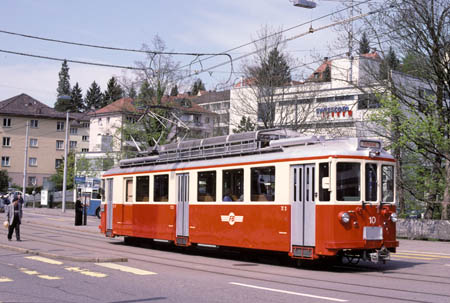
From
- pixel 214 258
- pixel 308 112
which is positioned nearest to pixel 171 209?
pixel 214 258

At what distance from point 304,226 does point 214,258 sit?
4.45 m

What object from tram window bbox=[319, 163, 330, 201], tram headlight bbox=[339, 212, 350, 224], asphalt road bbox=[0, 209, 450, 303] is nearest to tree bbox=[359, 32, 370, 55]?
asphalt road bbox=[0, 209, 450, 303]

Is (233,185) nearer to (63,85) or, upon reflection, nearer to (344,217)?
(344,217)

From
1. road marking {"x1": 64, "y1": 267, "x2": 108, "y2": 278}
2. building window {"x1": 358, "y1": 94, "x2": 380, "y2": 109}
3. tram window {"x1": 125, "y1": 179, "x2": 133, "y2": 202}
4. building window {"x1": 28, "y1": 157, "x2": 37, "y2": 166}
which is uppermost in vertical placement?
building window {"x1": 28, "y1": 157, "x2": 37, "y2": 166}

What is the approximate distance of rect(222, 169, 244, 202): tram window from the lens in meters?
16.7

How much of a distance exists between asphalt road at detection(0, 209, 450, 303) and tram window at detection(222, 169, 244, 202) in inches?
68.2

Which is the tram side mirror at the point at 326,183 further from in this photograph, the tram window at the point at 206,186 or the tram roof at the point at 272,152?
the tram window at the point at 206,186

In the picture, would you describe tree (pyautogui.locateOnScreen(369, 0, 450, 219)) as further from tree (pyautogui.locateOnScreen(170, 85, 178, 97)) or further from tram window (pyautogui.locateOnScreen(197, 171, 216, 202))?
tree (pyautogui.locateOnScreen(170, 85, 178, 97))

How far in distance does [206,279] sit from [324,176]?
3.79 metres

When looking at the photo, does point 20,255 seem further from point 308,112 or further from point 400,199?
point 308,112

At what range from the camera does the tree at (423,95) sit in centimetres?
2614

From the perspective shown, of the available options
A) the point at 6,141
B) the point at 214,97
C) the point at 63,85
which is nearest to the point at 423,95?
the point at 214,97

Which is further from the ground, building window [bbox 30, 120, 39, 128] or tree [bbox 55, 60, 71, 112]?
tree [bbox 55, 60, 71, 112]

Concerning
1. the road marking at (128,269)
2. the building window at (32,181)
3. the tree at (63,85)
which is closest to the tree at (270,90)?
the road marking at (128,269)
